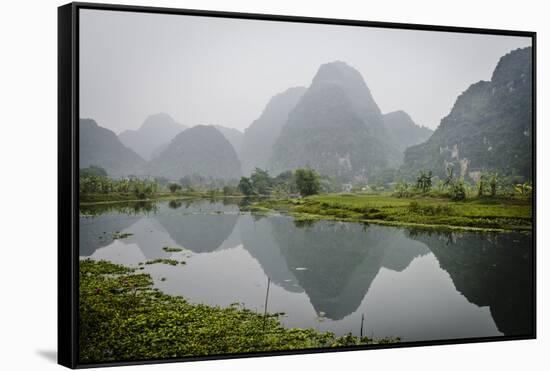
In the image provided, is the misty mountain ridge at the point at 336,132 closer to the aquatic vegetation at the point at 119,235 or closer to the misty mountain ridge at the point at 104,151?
the misty mountain ridge at the point at 104,151

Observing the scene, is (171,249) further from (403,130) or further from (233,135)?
(403,130)

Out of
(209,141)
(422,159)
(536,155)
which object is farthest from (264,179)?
(536,155)

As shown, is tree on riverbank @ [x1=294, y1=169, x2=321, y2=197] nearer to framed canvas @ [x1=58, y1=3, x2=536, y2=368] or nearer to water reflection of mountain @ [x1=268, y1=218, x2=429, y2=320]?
framed canvas @ [x1=58, y1=3, x2=536, y2=368]

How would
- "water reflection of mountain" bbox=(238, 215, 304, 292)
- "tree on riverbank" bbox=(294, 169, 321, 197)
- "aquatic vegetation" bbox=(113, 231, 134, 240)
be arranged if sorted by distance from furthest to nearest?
1. "tree on riverbank" bbox=(294, 169, 321, 197)
2. "water reflection of mountain" bbox=(238, 215, 304, 292)
3. "aquatic vegetation" bbox=(113, 231, 134, 240)

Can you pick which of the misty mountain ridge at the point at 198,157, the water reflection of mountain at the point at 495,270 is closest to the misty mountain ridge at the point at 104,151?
the misty mountain ridge at the point at 198,157

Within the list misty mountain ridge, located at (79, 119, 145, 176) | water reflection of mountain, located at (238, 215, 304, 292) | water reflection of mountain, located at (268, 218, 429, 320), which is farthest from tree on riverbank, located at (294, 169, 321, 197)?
misty mountain ridge, located at (79, 119, 145, 176)

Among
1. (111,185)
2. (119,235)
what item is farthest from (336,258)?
(111,185)

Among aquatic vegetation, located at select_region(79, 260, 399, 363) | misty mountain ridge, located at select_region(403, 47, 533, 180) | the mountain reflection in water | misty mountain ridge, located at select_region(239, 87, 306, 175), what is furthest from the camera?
misty mountain ridge, located at select_region(403, 47, 533, 180)

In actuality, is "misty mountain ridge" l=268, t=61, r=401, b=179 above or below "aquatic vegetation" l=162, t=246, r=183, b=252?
above
